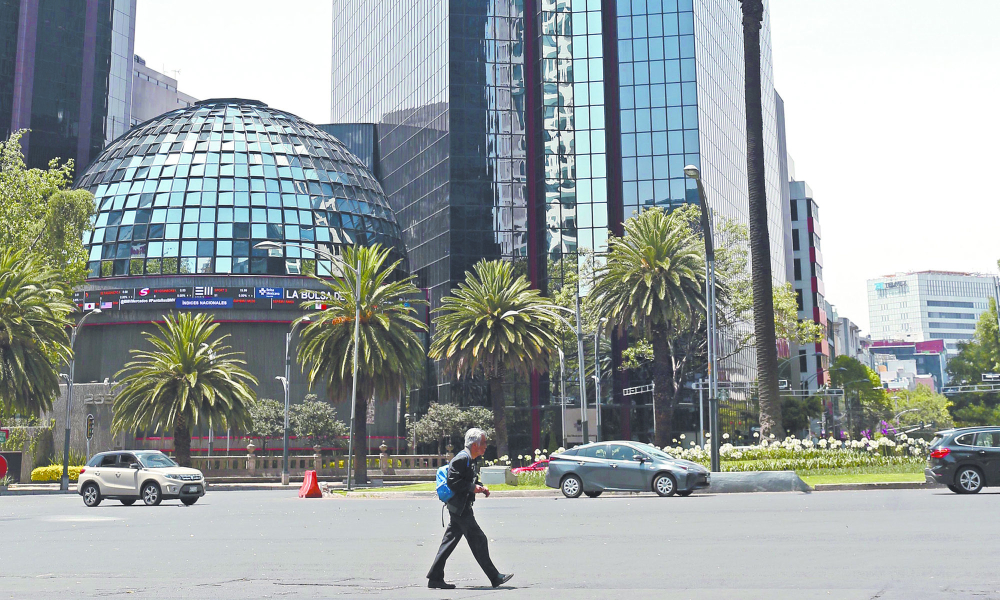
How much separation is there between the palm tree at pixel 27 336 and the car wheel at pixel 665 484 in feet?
103

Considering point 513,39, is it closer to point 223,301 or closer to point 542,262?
point 542,262

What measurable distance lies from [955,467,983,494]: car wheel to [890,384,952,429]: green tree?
118 metres

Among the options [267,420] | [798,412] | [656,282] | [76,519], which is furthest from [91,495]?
[798,412]

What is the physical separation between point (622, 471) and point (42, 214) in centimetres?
4050

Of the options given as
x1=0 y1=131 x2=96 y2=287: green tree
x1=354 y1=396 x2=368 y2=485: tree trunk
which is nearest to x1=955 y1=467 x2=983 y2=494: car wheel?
x1=354 y1=396 x2=368 y2=485: tree trunk

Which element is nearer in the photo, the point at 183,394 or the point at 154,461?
the point at 154,461

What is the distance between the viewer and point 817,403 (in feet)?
278

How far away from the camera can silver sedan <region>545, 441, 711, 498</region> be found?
89.5ft

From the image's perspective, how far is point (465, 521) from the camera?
10164 mm

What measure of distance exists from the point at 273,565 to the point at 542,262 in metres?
69.9

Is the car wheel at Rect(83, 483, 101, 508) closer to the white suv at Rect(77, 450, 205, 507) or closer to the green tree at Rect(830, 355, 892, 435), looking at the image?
the white suv at Rect(77, 450, 205, 507)

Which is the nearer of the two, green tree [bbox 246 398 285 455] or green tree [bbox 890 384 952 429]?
green tree [bbox 246 398 285 455]

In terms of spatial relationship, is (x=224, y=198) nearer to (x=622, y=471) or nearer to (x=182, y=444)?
(x=182, y=444)

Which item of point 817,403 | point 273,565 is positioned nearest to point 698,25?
point 817,403
